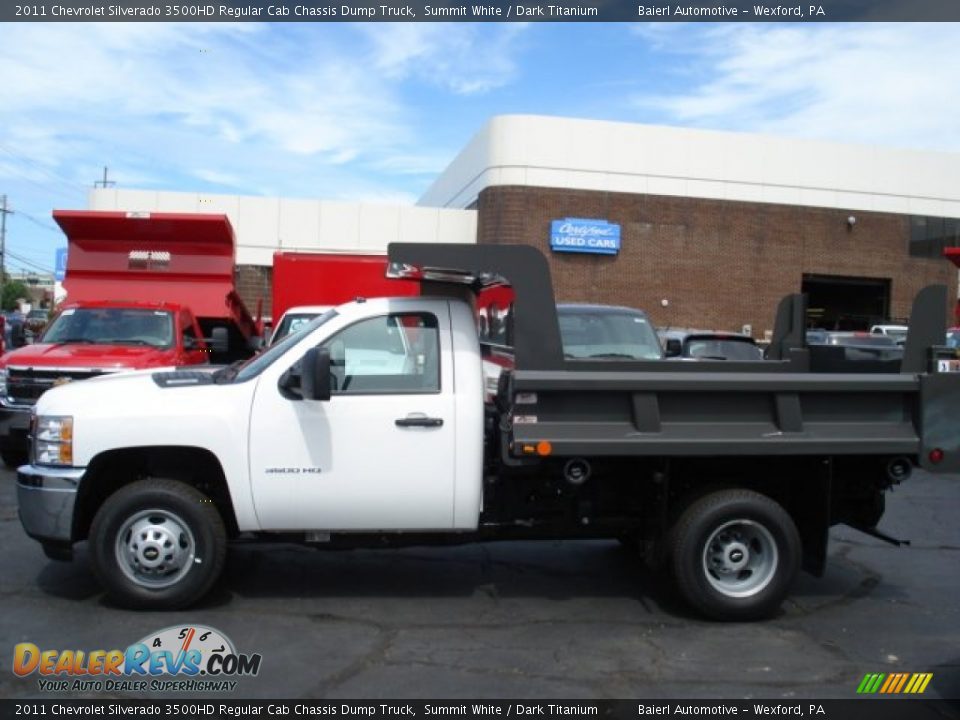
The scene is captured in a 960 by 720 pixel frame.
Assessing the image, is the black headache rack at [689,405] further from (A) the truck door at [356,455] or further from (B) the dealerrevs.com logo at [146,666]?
(B) the dealerrevs.com logo at [146,666]

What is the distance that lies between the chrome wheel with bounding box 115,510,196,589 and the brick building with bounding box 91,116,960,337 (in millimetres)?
28182

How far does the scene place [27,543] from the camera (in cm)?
712

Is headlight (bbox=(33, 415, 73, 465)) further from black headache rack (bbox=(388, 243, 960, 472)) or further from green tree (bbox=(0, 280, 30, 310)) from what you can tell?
green tree (bbox=(0, 280, 30, 310))

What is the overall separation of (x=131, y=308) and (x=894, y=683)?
949 cm

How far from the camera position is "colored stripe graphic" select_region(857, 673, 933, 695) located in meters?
4.65

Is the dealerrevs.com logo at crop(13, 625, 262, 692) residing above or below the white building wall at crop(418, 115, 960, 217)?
below

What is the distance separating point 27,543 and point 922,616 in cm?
647

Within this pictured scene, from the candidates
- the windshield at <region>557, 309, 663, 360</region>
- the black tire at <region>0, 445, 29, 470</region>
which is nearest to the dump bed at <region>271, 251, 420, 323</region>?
the windshield at <region>557, 309, 663, 360</region>

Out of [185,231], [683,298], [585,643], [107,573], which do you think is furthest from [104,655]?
[683,298]

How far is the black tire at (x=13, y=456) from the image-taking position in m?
10.4

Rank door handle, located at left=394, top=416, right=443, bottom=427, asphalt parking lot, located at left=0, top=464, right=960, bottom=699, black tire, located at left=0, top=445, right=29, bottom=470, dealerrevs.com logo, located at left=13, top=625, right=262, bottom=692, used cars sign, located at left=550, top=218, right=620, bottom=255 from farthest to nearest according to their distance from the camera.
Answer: used cars sign, located at left=550, top=218, right=620, bottom=255, black tire, located at left=0, top=445, right=29, bottom=470, door handle, located at left=394, top=416, right=443, bottom=427, asphalt parking lot, located at left=0, top=464, right=960, bottom=699, dealerrevs.com logo, located at left=13, top=625, right=262, bottom=692
